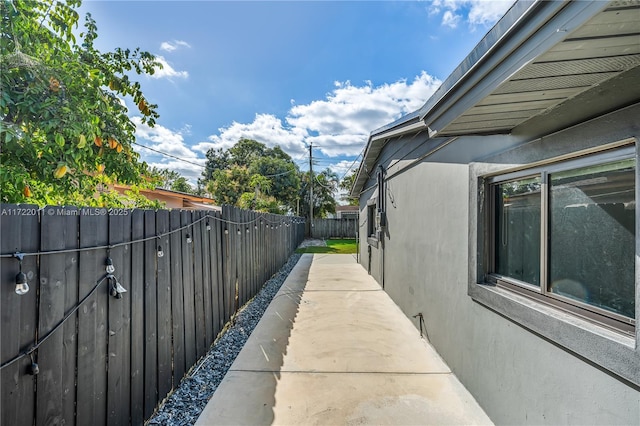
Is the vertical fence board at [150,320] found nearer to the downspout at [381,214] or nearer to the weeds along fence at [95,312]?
the weeds along fence at [95,312]

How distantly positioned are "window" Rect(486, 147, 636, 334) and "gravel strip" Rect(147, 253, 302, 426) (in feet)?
9.65

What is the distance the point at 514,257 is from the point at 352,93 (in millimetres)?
13795

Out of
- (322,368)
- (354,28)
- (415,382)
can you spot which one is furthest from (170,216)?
(354,28)

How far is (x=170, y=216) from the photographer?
309 centimetres

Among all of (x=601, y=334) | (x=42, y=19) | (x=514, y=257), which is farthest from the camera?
(x=42, y=19)

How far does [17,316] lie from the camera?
1.46 m

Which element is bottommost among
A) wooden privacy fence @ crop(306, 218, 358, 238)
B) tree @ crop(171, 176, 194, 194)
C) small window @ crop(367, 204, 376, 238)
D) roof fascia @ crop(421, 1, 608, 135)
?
wooden privacy fence @ crop(306, 218, 358, 238)

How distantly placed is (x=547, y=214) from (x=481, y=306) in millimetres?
1047

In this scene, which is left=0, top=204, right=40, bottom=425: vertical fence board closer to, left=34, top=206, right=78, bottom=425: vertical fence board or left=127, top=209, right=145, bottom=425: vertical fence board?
left=34, top=206, right=78, bottom=425: vertical fence board

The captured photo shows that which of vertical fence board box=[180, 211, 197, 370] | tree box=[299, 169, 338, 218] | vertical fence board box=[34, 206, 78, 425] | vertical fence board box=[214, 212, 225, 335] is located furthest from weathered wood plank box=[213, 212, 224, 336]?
tree box=[299, 169, 338, 218]

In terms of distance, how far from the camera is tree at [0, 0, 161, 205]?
2822 mm

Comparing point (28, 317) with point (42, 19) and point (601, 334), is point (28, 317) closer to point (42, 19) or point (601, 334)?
point (601, 334)

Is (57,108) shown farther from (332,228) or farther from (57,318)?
(332,228)

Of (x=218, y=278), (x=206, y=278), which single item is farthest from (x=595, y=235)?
(x=218, y=278)
